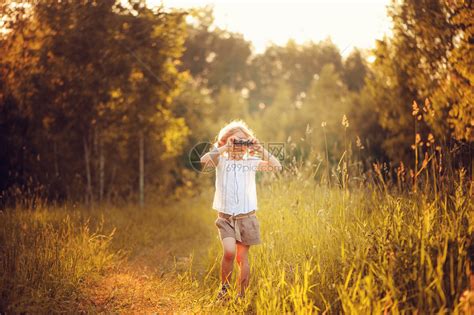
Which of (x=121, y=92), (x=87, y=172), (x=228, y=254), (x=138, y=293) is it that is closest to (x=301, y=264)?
(x=228, y=254)

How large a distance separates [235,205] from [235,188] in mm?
168

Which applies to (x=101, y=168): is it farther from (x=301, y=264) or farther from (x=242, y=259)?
(x=301, y=264)

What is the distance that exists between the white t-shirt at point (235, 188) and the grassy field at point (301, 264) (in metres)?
0.59

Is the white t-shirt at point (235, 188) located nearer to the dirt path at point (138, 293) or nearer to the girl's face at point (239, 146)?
the girl's face at point (239, 146)

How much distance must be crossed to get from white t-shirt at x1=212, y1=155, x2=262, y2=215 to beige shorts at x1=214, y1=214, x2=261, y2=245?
0.34 ft

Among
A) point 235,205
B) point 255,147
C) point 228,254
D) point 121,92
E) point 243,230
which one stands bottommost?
point 228,254

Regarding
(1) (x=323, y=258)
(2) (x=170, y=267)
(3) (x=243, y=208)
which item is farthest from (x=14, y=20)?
(1) (x=323, y=258)

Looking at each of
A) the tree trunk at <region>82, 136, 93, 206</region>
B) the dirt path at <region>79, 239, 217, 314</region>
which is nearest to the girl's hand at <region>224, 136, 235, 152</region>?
the dirt path at <region>79, 239, 217, 314</region>

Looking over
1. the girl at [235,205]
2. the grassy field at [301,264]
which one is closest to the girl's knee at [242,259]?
the girl at [235,205]

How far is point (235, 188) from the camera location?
429 centimetres

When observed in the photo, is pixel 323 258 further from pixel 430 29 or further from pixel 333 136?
pixel 333 136

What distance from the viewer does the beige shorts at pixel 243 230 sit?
14.0ft

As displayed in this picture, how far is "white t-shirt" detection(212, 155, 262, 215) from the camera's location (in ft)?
14.0

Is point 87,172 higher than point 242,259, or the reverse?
point 87,172
